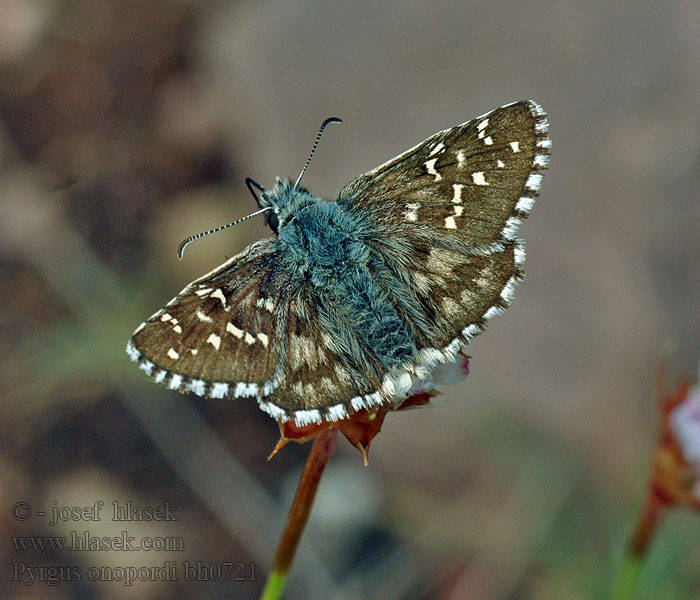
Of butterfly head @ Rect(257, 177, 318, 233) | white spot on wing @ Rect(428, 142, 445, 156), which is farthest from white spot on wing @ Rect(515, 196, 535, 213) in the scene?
butterfly head @ Rect(257, 177, 318, 233)

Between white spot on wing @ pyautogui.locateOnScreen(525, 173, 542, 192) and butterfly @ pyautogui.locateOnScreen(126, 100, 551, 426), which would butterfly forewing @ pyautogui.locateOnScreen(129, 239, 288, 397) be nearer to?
butterfly @ pyautogui.locateOnScreen(126, 100, 551, 426)

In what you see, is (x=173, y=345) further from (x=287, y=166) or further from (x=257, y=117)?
(x=257, y=117)

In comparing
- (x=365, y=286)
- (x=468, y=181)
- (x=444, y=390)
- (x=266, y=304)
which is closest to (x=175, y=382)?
(x=266, y=304)

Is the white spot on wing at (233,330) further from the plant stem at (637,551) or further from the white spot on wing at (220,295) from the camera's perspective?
the plant stem at (637,551)

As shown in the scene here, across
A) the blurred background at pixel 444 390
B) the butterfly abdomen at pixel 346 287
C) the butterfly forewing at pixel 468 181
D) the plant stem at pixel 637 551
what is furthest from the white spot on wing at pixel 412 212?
the blurred background at pixel 444 390

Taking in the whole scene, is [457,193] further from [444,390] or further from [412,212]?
[444,390]

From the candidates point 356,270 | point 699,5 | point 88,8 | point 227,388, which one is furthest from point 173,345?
point 88,8
